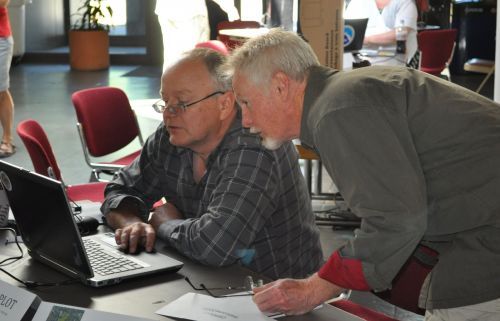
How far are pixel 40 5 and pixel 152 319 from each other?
13.5 metres

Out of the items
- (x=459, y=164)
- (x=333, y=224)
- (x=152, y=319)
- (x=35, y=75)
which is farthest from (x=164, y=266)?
(x=35, y=75)

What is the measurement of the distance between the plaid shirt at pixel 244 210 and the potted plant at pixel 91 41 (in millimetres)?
10898

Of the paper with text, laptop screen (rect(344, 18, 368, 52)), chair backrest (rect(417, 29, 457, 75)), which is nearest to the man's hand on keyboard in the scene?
the paper with text

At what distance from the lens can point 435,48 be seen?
8391 millimetres

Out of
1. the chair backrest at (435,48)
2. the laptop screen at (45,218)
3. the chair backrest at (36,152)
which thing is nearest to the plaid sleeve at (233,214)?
the laptop screen at (45,218)

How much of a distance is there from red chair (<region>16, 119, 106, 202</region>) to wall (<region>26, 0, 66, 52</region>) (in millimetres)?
10617

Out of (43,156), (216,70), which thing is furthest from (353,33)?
(216,70)

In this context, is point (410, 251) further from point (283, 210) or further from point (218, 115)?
point (218, 115)

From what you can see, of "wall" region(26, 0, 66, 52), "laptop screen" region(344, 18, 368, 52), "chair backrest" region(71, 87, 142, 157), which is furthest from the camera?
"wall" region(26, 0, 66, 52)

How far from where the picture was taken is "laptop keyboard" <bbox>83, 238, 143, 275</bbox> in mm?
2246

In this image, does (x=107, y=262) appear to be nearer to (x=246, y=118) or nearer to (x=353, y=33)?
(x=246, y=118)

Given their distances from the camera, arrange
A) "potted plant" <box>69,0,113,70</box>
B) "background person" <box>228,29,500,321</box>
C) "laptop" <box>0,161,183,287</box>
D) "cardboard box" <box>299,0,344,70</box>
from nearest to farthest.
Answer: "background person" <box>228,29,500,321</box>, "laptop" <box>0,161,183,287</box>, "cardboard box" <box>299,0,344,70</box>, "potted plant" <box>69,0,113,70</box>

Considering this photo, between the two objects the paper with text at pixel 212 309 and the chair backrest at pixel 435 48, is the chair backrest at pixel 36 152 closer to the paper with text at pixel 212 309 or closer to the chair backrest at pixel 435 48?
the paper with text at pixel 212 309

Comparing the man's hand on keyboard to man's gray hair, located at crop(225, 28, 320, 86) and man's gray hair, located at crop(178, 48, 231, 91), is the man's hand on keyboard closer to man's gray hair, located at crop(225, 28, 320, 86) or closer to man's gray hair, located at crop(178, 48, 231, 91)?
man's gray hair, located at crop(178, 48, 231, 91)
